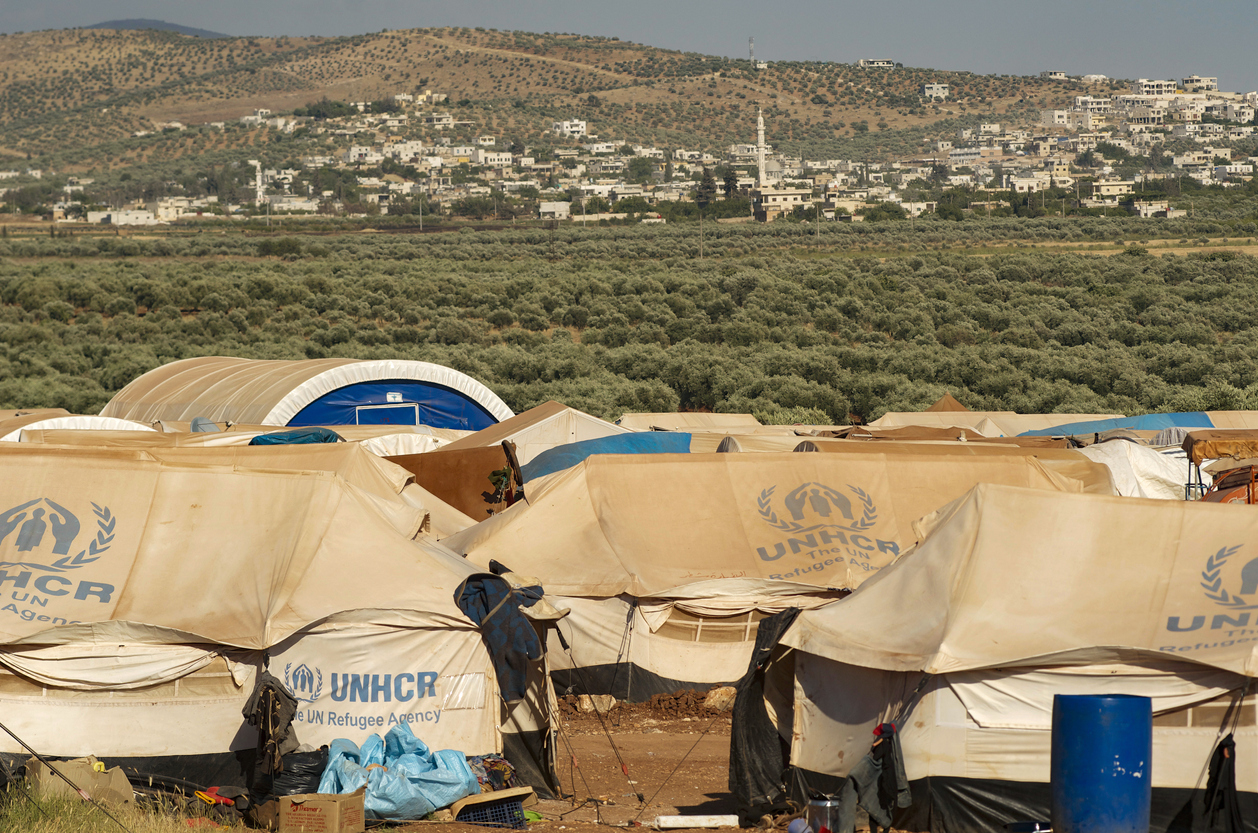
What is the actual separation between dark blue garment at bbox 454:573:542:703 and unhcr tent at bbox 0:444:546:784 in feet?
0.32

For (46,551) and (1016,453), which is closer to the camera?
(46,551)

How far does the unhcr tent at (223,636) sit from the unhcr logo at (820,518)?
16.0 feet

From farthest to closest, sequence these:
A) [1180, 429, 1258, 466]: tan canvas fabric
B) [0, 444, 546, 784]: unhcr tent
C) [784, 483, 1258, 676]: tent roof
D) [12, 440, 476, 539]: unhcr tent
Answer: [1180, 429, 1258, 466]: tan canvas fabric
[12, 440, 476, 539]: unhcr tent
[0, 444, 546, 784]: unhcr tent
[784, 483, 1258, 676]: tent roof

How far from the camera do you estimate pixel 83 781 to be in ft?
32.4

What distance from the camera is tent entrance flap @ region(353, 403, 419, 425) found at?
2892cm

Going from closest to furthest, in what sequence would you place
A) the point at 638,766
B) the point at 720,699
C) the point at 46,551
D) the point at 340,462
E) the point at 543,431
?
the point at 46,551, the point at 638,766, the point at 720,699, the point at 340,462, the point at 543,431

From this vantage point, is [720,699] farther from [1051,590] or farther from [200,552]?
[200,552]

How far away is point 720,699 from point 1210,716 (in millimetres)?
6222

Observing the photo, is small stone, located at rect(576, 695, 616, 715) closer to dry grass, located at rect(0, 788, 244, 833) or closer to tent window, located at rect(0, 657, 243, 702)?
tent window, located at rect(0, 657, 243, 702)

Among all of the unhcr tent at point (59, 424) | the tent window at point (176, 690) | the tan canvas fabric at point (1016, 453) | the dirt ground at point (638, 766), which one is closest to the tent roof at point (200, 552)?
the tent window at point (176, 690)

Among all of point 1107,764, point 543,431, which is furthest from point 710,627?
point 543,431

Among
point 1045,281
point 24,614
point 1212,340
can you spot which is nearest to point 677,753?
point 24,614

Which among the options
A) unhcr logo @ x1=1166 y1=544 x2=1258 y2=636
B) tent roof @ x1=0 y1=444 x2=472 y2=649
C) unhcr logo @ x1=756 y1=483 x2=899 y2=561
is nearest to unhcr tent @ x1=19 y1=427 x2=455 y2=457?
tent roof @ x1=0 y1=444 x2=472 y2=649

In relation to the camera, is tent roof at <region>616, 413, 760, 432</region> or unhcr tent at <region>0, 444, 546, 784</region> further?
tent roof at <region>616, 413, 760, 432</region>
